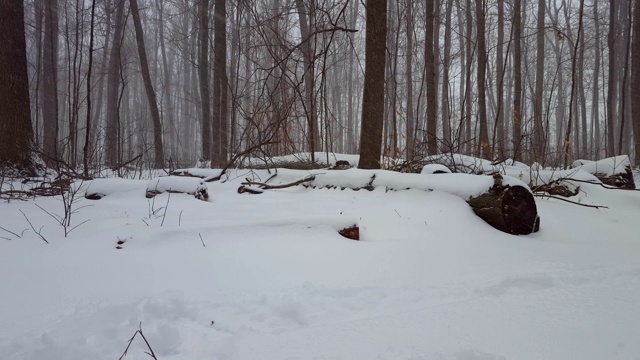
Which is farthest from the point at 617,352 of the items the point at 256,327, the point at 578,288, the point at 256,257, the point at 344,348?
the point at 256,257

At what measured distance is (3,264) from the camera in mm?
1689

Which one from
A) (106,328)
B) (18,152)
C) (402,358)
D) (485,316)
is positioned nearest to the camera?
(402,358)

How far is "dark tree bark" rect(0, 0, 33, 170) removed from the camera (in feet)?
16.2

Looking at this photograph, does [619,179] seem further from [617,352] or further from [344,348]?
[344,348]

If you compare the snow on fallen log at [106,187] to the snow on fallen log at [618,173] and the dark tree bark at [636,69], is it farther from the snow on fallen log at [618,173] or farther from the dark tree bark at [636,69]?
the dark tree bark at [636,69]

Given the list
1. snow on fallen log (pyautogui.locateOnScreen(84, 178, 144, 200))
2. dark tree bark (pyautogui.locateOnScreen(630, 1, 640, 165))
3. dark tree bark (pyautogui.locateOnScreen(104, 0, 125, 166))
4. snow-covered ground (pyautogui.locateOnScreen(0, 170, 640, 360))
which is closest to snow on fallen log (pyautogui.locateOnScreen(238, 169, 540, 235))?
snow-covered ground (pyautogui.locateOnScreen(0, 170, 640, 360))

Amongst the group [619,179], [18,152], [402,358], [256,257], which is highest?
[18,152]

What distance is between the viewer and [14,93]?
516 cm

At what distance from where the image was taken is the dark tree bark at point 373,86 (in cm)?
437

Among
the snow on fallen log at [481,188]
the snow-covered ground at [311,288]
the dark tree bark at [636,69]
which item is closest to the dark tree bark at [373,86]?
the snow on fallen log at [481,188]

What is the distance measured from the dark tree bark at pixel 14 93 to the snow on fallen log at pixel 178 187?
3.00m

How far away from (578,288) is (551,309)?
325 millimetres

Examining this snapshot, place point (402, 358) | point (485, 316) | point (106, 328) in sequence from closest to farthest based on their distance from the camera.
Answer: point (402, 358) < point (106, 328) < point (485, 316)

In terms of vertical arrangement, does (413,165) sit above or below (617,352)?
above
